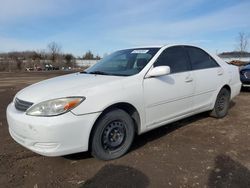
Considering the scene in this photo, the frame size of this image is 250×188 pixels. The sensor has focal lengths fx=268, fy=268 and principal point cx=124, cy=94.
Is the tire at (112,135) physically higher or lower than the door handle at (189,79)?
lower

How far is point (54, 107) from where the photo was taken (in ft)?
10.5

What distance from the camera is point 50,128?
3104 millimetres

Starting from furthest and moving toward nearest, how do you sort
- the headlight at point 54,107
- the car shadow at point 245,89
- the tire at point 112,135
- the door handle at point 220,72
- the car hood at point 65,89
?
the car shadow at point 245,89
the door handle at point 220,72
the tire at point 112,135
the car hood at point 65,89
the headlight at point 54,107

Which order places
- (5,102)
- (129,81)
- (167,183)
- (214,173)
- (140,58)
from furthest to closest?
(5,102), (140,58), (129,81), (214,173), (167,183)

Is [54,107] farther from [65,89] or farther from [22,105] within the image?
[22,105]

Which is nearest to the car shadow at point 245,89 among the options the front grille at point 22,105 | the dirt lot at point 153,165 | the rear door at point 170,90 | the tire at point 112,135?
the dirt lot at point 153,165

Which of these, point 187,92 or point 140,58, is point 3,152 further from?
point 187,92

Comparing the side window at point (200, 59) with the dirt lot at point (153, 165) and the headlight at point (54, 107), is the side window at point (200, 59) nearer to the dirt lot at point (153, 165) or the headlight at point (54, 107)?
the dirt lot at point (153, 165)

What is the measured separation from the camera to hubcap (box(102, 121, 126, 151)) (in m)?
3.61

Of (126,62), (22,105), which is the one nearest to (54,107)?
(22,105)

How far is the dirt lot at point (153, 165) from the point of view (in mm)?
3131

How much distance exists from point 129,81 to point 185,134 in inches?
65.7

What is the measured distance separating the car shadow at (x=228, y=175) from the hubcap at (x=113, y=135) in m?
1.28

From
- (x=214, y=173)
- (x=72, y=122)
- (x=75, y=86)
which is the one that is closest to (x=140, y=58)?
(x=75, y=86)
